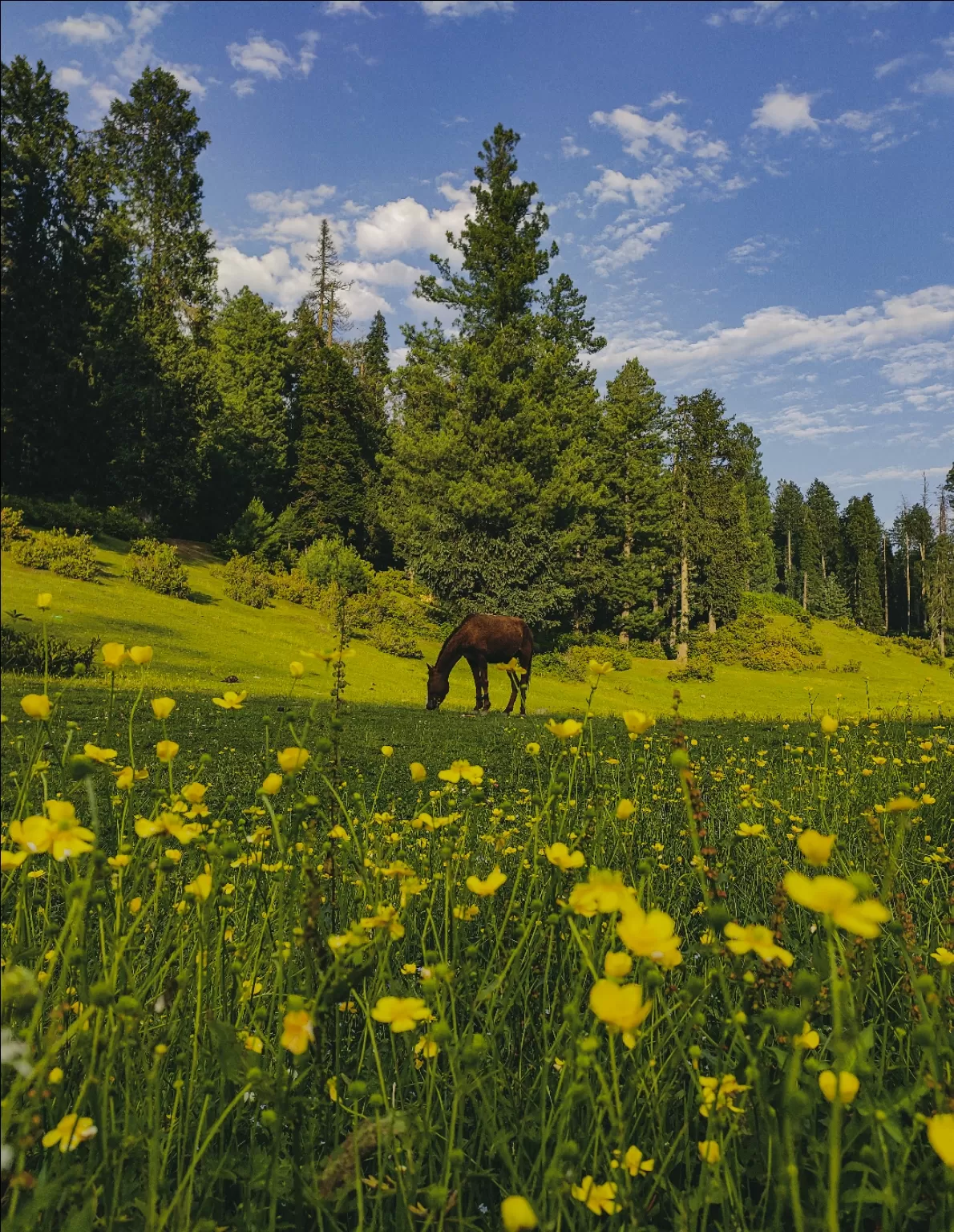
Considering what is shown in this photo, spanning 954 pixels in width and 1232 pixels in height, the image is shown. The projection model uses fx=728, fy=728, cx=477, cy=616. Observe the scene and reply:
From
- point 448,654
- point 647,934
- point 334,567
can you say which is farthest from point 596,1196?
point 334,567

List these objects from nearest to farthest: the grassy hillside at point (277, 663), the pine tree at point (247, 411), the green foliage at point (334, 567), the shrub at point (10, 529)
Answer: the grassy hillside at point (277, 663) → the shrub at point (10, 529) → the green foliage at point (334, 567) → the pine tree at point (247, 411)

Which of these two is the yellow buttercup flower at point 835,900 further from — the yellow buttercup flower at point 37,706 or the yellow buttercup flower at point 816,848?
the yellow buttercup flower at point 37,706

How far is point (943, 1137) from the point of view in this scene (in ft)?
2.33

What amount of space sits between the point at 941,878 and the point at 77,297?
30947 millimetres

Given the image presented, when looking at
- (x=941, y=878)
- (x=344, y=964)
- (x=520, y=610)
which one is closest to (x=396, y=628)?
(x=520, y=610)

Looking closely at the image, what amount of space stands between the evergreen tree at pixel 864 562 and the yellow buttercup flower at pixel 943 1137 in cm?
6368

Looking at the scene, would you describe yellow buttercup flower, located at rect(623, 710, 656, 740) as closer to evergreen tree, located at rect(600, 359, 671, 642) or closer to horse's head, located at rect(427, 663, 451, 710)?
horse's head, located at rect(427, 663, 451, 710)

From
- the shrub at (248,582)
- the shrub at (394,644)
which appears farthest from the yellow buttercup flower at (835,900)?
the shrub at (248,582)

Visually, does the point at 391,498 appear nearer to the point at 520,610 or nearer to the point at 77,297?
the point at 520,610

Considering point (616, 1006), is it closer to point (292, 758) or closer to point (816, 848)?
point (816, 848)

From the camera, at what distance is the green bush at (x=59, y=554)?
19.4m

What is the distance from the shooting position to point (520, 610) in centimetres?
2680

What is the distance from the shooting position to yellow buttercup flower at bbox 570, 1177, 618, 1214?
0.97 metres

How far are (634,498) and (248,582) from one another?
747 inches
